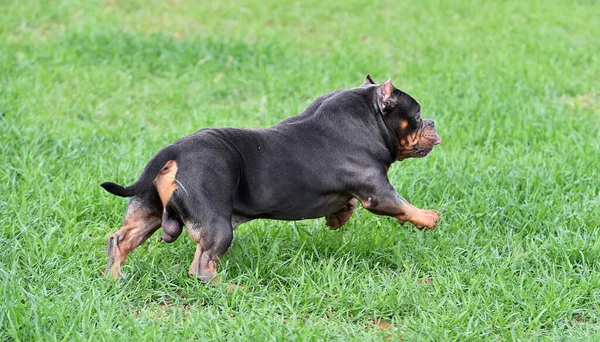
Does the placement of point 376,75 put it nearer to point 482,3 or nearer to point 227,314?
point 482,3

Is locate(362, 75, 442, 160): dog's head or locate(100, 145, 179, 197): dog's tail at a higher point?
locate(362, 75, 442, 160): dog's head

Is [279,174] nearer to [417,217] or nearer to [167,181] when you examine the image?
[167,181]

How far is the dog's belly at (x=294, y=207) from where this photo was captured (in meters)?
4.51

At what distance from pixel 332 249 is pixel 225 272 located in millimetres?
753

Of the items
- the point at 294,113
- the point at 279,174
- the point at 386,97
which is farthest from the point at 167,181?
the point at 294,113

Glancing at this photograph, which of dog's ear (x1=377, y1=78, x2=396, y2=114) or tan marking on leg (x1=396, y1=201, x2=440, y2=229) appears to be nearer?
tan marking on leg (x1=396, y1=201, x2=440, y2=229)

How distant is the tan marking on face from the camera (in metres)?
4.30

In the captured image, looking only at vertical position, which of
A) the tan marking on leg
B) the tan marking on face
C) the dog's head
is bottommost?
the tan marking on leg

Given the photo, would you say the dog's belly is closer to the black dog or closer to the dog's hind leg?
the black dog

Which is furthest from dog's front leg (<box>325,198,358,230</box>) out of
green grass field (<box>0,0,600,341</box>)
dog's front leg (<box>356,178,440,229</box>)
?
dog's front leg (<box>356,178,440,229</box>)

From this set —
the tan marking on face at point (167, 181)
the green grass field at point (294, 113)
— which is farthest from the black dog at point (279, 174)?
the green grass field at point (294, 113)

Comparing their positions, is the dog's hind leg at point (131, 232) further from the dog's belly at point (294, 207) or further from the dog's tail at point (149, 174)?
the dog's belly at point (294, 207)

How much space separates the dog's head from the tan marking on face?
126cm

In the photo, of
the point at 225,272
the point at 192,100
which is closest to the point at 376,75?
the point at 192,100
